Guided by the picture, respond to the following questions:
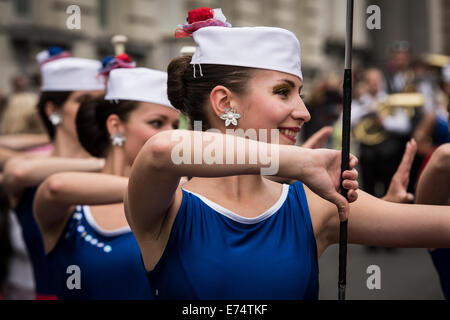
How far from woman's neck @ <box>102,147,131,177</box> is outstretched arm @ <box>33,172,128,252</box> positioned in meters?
0.22

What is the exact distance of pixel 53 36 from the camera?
443 inches

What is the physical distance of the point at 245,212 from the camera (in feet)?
6.73

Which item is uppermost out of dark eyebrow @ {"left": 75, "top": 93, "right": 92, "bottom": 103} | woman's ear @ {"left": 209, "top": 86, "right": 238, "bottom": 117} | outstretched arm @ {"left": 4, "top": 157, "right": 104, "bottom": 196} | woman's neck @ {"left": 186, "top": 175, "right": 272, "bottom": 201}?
woman's ear @ {"left": 209, "top": 86, "right": 238, "bottom": 117}

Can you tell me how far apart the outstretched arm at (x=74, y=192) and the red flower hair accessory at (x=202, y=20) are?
0.75m

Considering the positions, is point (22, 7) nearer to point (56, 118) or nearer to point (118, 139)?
point (56, 118)

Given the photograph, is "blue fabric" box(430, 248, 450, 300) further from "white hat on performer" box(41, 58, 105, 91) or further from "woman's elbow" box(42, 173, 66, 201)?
"white hat on performer" box(41, 58, 105, 91)

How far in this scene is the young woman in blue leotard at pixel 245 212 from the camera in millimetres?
1929

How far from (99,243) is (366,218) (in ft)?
3.92

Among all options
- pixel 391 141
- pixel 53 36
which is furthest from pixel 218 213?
pixel 53 36

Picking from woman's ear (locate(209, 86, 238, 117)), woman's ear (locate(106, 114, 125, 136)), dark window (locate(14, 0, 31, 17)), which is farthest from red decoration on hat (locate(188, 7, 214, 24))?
dark window (locate(14, 0, 31, 17))

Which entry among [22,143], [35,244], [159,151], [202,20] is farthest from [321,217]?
[22,143]

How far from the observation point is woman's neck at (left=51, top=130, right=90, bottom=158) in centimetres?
378

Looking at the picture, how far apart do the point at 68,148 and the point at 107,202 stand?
120cm

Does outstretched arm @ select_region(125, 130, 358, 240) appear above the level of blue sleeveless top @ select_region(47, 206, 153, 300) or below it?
above
